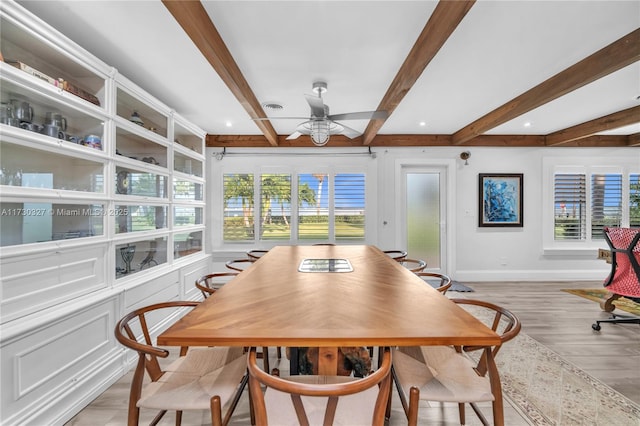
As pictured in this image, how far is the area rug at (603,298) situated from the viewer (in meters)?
3.58

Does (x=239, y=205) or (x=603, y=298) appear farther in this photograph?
(x=239, y=205)

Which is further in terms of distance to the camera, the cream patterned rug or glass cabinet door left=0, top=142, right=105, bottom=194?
the cream patterned rug

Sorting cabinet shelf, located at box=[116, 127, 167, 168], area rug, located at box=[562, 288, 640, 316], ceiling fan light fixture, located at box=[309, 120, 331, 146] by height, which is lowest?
area rug, located at box=[562, 288, 640, 316]

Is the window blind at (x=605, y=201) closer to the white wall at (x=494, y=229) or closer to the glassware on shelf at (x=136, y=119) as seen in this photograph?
the white wall at (x=494, y=229)

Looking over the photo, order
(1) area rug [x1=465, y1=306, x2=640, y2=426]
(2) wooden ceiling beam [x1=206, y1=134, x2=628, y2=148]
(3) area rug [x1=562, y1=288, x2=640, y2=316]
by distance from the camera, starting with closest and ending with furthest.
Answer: (1) area rug [x1=465, y1=306, x2=640, y2=426]
(3) area rug [x1=562, y1=288, x2=640, y2=316]
(2) wooden ceiling beam [x1=206, y1=134, x2=628, y2=148]

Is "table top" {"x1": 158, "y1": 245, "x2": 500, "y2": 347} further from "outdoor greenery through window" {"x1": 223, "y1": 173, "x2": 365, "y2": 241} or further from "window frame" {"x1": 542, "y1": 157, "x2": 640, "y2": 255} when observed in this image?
"window frame" {"x1": 542, "y1": 157, "x2": 640, "y2": 255}

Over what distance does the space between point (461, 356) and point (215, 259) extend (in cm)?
433

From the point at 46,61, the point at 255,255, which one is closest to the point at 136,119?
the point at 46,61

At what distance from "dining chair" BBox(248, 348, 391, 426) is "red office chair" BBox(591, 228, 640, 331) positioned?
10.8ft

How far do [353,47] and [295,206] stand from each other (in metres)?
3.08

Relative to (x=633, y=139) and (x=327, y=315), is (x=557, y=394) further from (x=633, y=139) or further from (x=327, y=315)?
(x=633, y=139)

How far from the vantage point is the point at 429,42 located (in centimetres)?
193

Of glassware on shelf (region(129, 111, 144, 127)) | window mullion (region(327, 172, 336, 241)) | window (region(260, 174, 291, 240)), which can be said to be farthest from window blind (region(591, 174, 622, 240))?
glassware on shelf (region(129, 111, 144, 127))

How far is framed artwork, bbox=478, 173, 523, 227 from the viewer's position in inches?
197
